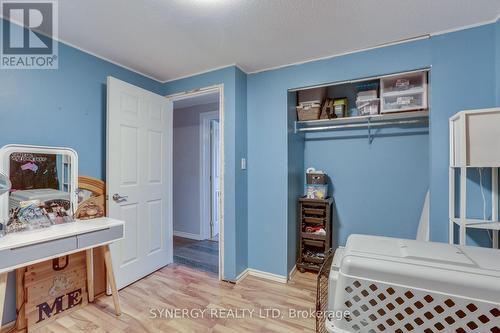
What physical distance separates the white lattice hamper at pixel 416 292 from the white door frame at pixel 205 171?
10.9 ft

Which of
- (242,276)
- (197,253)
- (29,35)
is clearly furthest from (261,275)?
(29,35)

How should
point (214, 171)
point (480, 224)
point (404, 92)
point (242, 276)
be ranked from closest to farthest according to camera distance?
point (480, 224) → point (404, 92) → point (242, 276) → point (214, 171)

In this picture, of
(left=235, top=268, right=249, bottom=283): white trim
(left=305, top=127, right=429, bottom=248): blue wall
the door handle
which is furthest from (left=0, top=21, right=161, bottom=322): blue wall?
(left=305, top=127, right=429, bottom=248): blue wall

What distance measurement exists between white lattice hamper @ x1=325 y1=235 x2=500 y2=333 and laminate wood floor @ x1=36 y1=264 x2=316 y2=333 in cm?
132

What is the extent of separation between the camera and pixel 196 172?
393 centimetres

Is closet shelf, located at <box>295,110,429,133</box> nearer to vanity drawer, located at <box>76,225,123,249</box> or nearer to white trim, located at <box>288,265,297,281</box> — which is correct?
white trim, located at <box>288,265,297,281</box>

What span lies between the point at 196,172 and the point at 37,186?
7.32ft

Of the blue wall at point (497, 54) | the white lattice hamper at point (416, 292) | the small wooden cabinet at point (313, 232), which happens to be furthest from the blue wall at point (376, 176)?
the white lattice hamper at point (416, 292)

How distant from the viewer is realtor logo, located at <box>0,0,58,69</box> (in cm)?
161

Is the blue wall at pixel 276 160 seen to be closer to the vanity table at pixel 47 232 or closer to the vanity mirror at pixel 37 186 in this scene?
the vanity table at pixel 47 232

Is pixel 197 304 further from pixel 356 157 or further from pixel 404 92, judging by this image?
pixel 404 92

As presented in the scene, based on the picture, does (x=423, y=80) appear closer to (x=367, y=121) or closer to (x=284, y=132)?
(x=367, y=121)

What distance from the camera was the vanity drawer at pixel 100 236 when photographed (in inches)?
65.9

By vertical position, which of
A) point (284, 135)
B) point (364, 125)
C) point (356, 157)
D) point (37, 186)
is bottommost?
point (37, 186)
